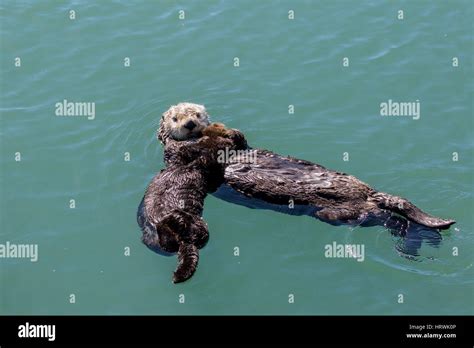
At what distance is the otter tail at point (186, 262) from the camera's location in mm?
7625

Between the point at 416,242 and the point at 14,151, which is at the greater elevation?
the point at 14,151

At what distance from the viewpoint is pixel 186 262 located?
25.4ft

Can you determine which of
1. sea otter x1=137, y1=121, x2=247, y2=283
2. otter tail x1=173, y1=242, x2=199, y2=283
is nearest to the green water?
sea otter x1=137, y1=121, x2=247, y2=283

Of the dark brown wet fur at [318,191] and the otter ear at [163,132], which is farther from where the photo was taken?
the otter ear at [163,132]

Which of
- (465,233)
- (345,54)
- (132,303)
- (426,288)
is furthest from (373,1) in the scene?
(132,303)

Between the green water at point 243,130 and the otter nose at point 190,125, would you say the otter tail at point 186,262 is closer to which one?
the green water at point 243,130

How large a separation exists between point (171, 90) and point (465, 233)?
17.8 ft

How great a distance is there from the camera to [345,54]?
39.3 ft

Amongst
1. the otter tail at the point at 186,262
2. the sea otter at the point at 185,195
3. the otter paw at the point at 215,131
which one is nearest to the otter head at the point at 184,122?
the sea otter at the point at 185,195

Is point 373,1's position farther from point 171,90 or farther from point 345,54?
point 171,90

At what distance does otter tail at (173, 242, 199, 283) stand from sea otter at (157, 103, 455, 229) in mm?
1323

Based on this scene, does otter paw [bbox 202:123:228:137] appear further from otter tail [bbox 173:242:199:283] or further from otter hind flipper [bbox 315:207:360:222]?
otter tail [bbox 173:242:199:283]

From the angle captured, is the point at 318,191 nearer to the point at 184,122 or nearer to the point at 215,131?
the point at 215,131

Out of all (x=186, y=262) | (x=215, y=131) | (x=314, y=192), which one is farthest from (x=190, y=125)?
(x=186, y=262)
